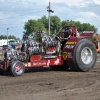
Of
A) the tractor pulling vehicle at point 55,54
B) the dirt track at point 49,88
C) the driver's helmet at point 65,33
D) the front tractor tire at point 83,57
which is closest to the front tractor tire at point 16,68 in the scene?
the tractor pulling vehicle at point 55,54

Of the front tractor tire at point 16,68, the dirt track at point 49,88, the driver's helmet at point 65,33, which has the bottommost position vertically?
the dirt track at point 49,88

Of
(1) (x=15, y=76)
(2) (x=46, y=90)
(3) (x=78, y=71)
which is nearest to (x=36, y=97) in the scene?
(2) (x=46, y=90)

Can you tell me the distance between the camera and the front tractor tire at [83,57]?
11117mm

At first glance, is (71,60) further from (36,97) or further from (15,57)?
(36,97)

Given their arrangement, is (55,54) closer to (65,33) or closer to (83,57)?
(65,33)

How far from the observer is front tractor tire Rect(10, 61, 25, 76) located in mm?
9629

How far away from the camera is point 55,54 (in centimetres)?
1117

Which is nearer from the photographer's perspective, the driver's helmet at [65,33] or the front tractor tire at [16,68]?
the front tractor tire at [16,68]

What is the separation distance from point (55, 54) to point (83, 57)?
3.88ft

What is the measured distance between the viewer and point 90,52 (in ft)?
38.8

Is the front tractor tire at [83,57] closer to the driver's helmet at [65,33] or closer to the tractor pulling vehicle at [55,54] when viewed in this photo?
the tractor pulling vehicle at [55,54]

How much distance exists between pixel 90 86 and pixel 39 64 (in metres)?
3.13

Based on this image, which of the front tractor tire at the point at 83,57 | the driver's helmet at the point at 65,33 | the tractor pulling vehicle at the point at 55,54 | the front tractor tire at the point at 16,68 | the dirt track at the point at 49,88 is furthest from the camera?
the driver's helmet at the point at 65,33

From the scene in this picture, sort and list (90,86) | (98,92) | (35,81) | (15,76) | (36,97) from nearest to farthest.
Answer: (36,97)
(98,92)
(90,86)
(35,81)
(15,76)
